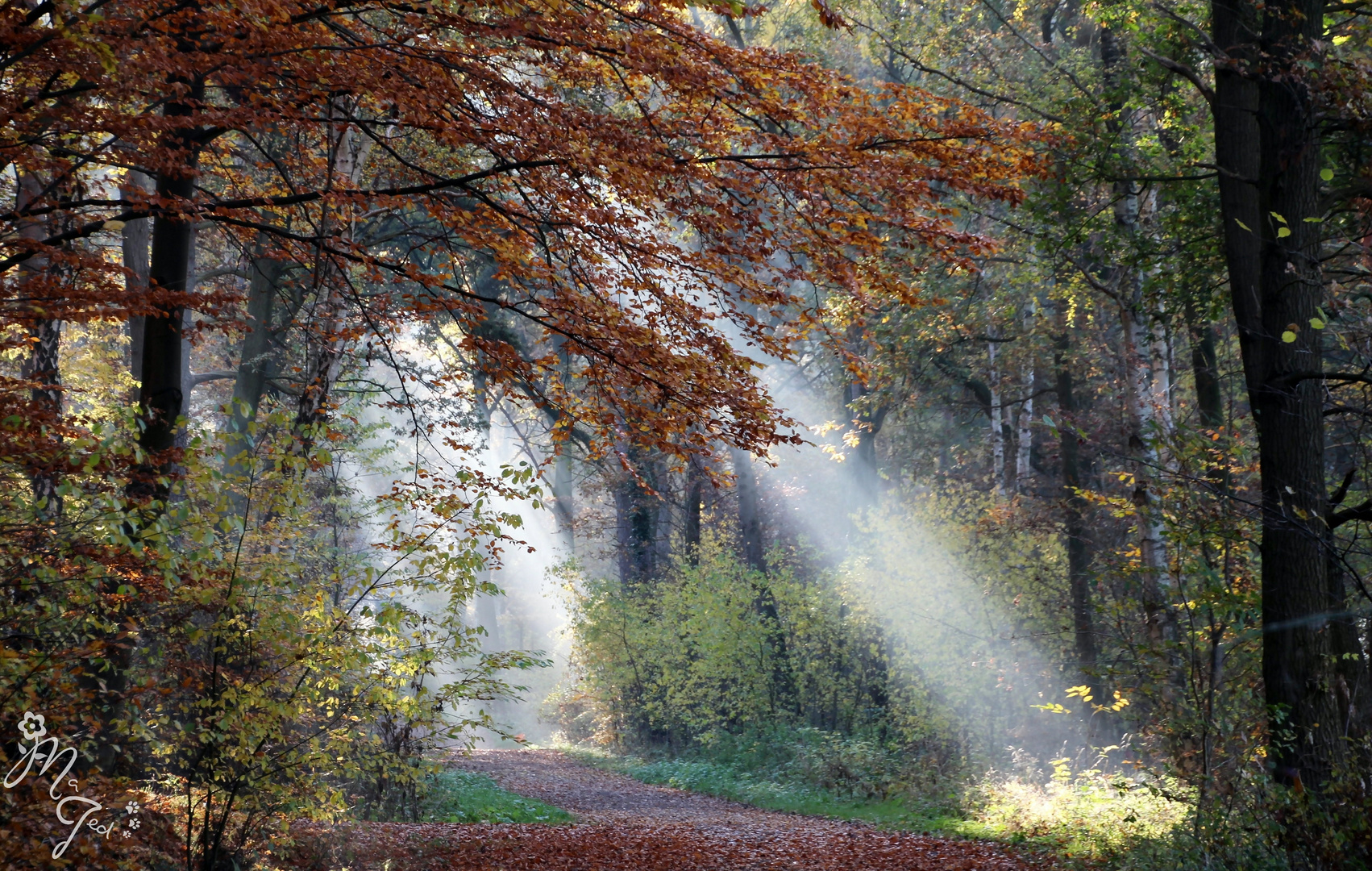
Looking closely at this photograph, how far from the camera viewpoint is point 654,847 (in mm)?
9469

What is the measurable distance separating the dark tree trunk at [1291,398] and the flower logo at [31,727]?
7.20m

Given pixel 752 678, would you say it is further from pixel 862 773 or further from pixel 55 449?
pixel 55 449

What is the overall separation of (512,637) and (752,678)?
120 ft

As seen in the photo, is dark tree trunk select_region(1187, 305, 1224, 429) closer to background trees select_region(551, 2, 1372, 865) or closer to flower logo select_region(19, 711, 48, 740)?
background trees select_region(551, 2, 1372, 865)

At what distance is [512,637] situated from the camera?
5322 centimetres

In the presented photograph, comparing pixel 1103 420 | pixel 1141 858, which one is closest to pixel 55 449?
pixel 1141 858

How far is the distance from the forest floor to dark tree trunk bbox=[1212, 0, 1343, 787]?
2.67m

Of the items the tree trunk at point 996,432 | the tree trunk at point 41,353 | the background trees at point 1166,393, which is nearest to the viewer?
the tree trunk at point 41,353

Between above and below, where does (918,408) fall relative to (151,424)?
above

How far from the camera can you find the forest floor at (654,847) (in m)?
8.03

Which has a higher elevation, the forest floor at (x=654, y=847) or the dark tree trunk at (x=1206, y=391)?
the dark tree trunk at (x=1206, y=391)

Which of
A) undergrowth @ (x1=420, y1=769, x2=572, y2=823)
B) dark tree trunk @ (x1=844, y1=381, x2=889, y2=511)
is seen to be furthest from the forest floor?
dark tree trunk @ (x1=844, y1=381, x2=889, y2=511)

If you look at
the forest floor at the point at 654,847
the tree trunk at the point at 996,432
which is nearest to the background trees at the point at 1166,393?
the tree trunk at the point at 996,432

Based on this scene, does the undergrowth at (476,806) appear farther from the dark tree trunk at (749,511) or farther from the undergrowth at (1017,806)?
the dark tree trunk at (749,511)
